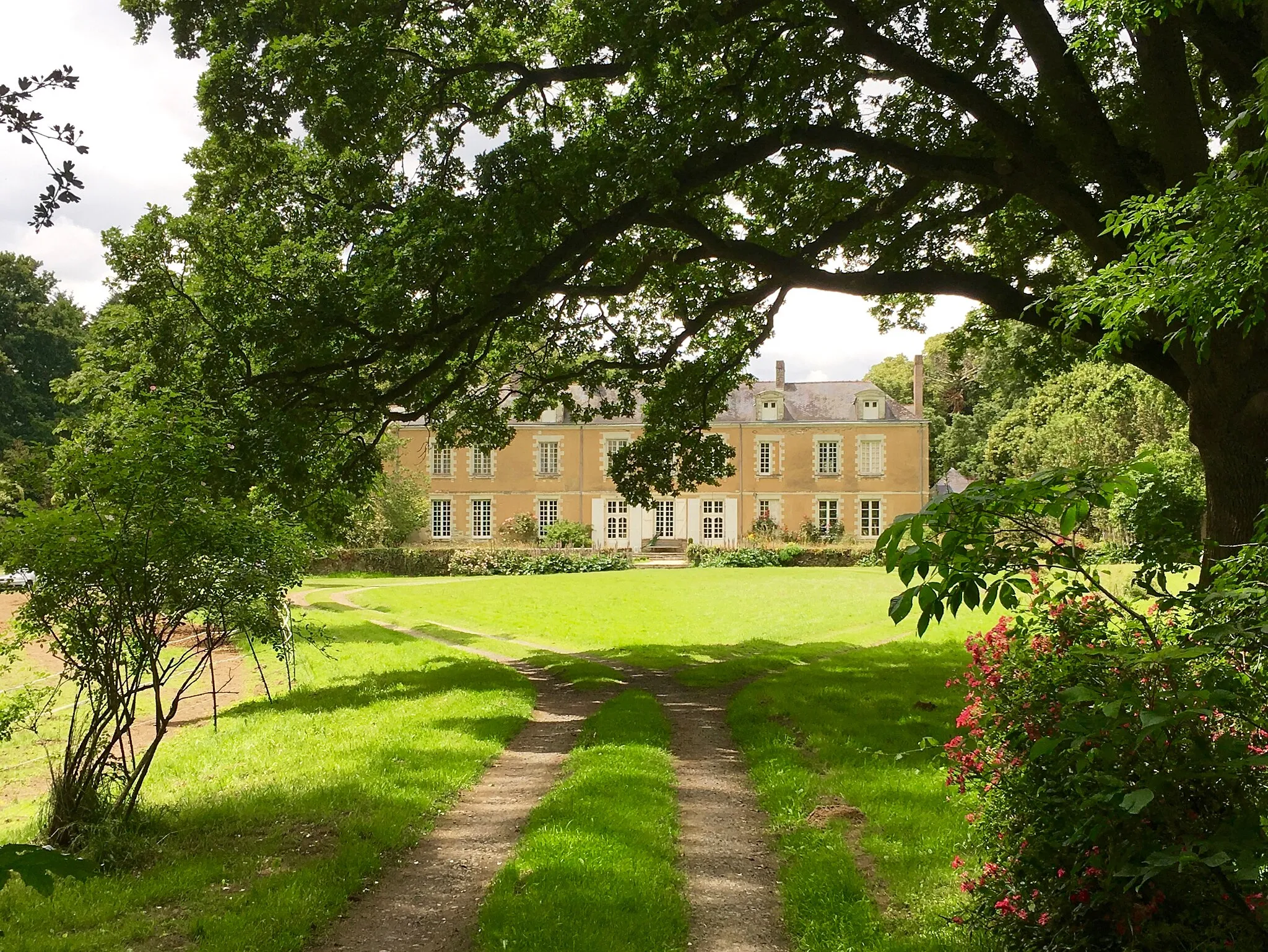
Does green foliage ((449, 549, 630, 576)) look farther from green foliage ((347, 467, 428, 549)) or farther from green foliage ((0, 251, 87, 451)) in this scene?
green foliage ((0, 251, 87, 451))

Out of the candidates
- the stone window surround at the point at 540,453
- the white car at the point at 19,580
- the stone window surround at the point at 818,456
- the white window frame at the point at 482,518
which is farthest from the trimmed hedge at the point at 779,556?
the white car at the point at 19,580

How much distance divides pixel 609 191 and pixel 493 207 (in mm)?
1242

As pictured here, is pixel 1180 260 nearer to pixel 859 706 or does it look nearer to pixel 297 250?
pixel 859 706

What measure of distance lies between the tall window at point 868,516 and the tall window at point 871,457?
1432mm

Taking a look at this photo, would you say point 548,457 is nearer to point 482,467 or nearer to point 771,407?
point 482,467

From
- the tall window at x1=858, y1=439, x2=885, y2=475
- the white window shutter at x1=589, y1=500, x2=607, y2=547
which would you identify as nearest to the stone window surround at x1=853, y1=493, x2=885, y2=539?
the tall window at x1=858, y1=439, x2=885, y2=475

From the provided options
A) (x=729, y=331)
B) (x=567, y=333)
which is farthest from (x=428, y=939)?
(x=729, y=331)

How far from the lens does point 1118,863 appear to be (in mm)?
3215

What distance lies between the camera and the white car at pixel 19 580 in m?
6.58

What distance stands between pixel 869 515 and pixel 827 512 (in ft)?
6.75

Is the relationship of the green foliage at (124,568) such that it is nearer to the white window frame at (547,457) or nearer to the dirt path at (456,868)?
the dirt path at (456,868)

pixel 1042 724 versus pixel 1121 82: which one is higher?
pixel 1121 82

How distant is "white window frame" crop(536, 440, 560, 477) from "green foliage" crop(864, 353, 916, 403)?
23.3 metres

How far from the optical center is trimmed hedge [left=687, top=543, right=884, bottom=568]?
38.2 m
